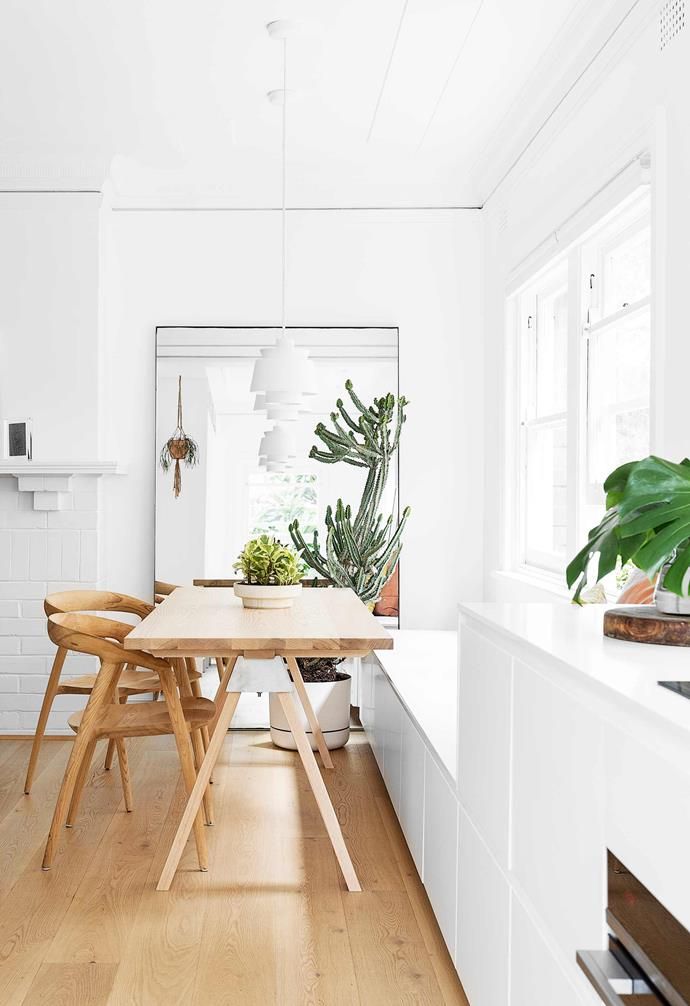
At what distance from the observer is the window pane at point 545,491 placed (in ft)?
13.5

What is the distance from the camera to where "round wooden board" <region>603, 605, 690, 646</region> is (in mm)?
1655

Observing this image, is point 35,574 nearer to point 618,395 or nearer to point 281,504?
point 281,504

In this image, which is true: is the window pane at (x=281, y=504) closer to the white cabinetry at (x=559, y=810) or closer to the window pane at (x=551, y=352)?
the window pane at (x=551, y=352)

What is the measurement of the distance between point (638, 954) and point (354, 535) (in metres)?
3.61

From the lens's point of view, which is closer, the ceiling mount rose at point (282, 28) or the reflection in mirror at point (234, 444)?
the ceiling mount rose at point (282, 28)

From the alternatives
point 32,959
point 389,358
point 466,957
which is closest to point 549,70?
point 389,358

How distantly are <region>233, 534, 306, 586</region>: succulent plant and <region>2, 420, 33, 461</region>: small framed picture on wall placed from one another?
1696 mm

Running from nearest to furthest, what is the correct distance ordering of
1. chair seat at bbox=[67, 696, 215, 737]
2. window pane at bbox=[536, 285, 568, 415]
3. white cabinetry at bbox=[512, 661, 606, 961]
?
white cabinetry at bbox=[512, 661, 606, 961], chair seat at bbox=[67, 696, 215, 737], window pane at bbox=[536, 285, 568, 415]

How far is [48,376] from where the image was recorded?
187 inches

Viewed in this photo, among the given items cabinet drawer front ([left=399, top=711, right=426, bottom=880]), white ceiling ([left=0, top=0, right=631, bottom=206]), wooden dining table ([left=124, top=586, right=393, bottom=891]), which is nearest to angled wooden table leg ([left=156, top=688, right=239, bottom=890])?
wooden dining table ([left=124, top=586, right=393, bottom=891])

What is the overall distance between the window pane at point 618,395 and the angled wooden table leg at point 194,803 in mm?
1572

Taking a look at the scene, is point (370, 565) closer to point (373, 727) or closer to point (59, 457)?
point (373, 727)

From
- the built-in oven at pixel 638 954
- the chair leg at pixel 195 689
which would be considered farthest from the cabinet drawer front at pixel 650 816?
the chair leg at pixel 195 689

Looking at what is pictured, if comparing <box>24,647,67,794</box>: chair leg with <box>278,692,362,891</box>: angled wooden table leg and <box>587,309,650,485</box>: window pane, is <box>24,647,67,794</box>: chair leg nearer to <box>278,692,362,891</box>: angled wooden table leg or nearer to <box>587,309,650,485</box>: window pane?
<box>278,692,362,891</box>: angled wooden table leg
